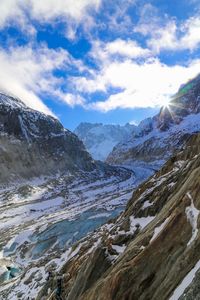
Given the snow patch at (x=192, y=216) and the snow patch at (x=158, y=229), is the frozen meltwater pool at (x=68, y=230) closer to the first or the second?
the snow patch at (x=158, y=229)

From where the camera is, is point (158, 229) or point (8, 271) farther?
point (8, 271)

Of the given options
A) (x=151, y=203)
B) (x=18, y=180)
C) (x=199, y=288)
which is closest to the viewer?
(x=199, y=288)

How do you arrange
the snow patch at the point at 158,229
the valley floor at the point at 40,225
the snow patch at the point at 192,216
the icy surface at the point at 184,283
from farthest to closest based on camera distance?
the valley floor at the point at 40,225 < the snow patch at the point at 158,229 < the snow patch at the point at 192,216 < the icy surface at the point at 184,283

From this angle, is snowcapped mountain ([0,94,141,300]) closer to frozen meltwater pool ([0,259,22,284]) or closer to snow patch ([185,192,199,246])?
frozen meltwater pool ([0,259,22,284])

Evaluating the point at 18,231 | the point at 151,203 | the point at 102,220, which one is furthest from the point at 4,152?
the point at 151,203

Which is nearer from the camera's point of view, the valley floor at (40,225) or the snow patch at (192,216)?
the snow patch at (192,216)

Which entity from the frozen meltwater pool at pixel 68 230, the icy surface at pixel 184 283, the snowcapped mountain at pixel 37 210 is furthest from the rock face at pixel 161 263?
the frozen meltwater pool at pixel 68 230

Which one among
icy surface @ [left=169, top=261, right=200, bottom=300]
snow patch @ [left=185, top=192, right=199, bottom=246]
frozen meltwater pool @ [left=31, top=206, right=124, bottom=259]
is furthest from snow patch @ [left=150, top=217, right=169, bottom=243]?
frozen meltwater pool @ [left=31, top=206, right=124, bottom=259]

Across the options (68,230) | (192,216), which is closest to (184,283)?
(192,216)

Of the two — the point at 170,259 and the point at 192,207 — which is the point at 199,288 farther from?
the point at 192,207

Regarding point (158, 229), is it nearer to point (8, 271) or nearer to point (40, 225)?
point (8, 271)

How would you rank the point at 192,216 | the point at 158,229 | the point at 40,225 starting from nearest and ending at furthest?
the point at 192,216 → the point at 158,229 → the point at 40,225
